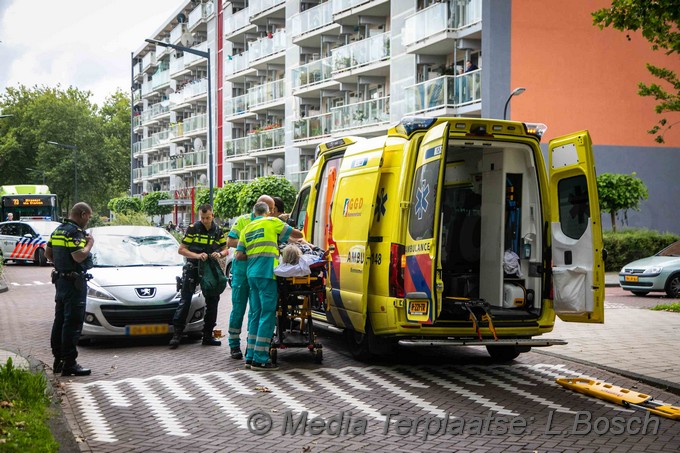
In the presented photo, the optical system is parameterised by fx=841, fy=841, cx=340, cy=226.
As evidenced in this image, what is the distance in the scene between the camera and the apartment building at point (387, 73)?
2961cm

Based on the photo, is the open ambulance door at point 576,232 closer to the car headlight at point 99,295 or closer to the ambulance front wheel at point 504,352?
the ambulance front wheel at point 504,352

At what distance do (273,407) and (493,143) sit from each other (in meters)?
3.90

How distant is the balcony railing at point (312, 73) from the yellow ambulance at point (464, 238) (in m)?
30.2

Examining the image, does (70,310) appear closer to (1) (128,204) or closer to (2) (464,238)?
(2) (464,238)

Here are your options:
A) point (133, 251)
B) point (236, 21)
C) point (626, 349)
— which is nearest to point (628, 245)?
point (626, 349)

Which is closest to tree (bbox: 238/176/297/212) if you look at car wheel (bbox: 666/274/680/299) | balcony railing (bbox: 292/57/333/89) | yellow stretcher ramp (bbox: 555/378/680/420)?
balcony railing (bbox: 292/57/333/89)

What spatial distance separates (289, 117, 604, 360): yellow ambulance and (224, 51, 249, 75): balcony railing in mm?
42758

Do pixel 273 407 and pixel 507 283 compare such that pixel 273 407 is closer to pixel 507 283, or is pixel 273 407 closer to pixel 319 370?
pixel 319 370

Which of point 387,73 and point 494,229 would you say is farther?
point 387,73

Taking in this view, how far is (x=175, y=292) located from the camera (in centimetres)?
1154

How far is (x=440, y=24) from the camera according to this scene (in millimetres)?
30375

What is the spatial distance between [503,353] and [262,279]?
315 centimetres

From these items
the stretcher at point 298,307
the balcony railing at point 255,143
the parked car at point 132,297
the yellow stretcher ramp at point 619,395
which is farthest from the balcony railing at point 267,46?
the yellow stretcher ramp at point 619,395

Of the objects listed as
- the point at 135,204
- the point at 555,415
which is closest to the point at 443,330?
the point at 555,415
